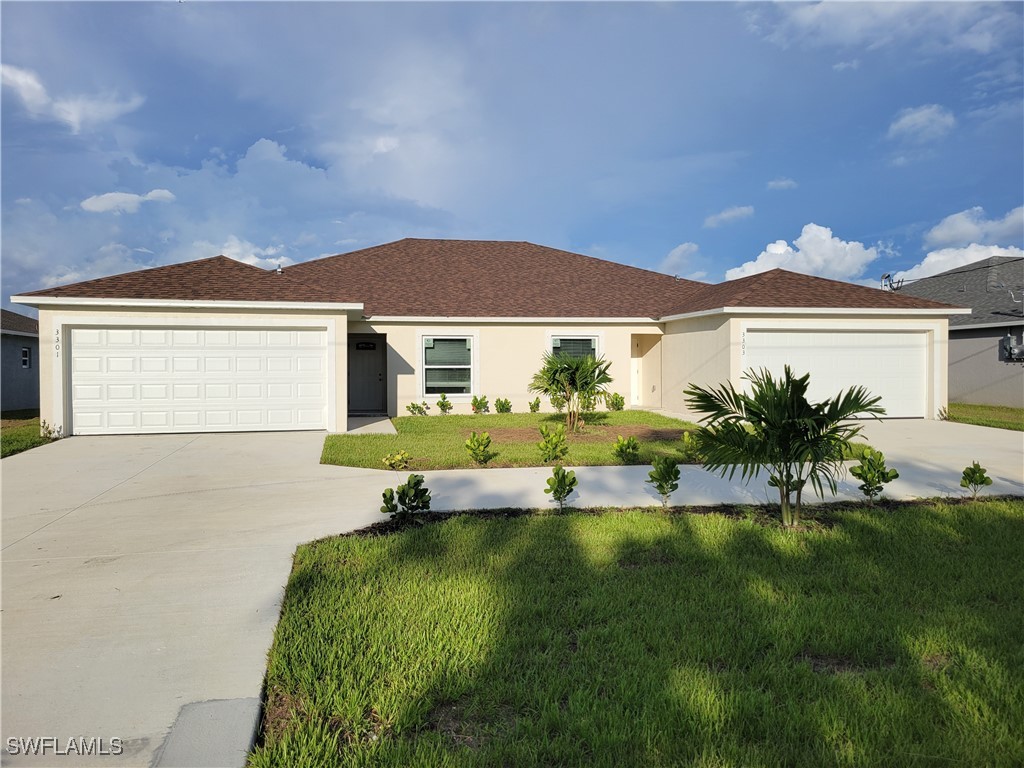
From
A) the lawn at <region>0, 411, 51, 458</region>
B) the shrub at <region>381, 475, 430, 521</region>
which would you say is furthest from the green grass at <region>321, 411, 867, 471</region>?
the lawn at <region>0, 411, 51, 458</region>

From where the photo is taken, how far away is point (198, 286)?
1322 cm

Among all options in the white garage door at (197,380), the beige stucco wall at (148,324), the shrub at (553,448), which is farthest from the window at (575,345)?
the shrub at (553,448)

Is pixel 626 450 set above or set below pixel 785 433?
below

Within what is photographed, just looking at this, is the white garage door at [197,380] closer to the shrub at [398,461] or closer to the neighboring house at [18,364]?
the shrub at [398,461]

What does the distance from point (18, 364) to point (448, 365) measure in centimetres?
1622

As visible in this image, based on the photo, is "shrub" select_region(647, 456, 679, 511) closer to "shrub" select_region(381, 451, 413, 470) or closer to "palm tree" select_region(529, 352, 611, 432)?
"shrub" select_region(381, 451, 413, 470)

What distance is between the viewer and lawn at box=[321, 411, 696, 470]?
31.5 ft

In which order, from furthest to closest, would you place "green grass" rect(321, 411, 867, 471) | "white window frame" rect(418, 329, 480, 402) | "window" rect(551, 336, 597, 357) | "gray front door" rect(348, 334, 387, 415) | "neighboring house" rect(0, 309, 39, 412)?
"neighboring house" rect(0, 309, 39, 412) → "gray front door" rect(348, 334, 387, 415) → "window" rect(551, 336, 597, 357) → "white window frame" rect(418, 329, 480, 402) → "green grass" rect(321, 411, 867, 471)

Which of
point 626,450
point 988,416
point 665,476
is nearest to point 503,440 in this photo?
point 626,450

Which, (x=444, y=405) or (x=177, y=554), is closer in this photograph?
(x=177, y=554)

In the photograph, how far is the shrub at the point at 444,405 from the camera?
54.5ft

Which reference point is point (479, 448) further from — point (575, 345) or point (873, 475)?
point (575, 345)

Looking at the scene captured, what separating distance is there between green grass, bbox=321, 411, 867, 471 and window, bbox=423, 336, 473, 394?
1.29 m

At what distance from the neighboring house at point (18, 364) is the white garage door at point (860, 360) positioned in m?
24.3
